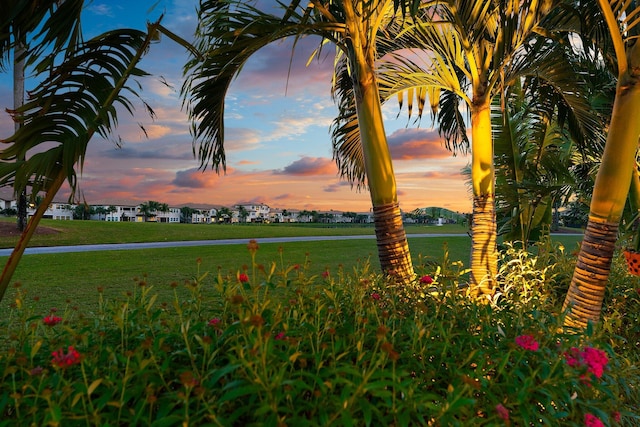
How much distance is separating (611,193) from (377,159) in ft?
6.93

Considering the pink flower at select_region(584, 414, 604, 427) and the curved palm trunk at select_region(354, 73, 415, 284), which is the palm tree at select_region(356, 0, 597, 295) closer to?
the curved palm trunk at select_region(354, 73, 415, 284)

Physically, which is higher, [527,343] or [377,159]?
[377,159]

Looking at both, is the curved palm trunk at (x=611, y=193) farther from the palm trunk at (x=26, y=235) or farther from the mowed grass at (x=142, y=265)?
the palm trunk at (x=26, y=235)

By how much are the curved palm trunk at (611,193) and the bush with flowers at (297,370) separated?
1674mm

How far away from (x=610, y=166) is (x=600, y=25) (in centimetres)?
178

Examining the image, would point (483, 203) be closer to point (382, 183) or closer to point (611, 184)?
point (611, 184)

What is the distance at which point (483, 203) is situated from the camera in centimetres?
534

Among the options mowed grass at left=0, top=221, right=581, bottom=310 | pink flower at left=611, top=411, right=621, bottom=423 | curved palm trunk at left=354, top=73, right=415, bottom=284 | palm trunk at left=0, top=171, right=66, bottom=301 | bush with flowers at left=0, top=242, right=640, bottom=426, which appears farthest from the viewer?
mowed grass at left=0, top=221, right=581, bottom=310

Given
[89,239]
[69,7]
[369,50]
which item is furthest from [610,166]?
[89,239]

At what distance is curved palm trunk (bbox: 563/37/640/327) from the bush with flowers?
1.67 m

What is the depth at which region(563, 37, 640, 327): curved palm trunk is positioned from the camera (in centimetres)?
403

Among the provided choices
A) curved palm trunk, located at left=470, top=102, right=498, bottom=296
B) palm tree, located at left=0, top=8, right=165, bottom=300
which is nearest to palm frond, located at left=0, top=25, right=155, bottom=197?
palm tree, located at left=0, top=8, right=165, bottom=300

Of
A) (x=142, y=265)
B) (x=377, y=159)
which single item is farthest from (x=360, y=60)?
(x=142, y=265)

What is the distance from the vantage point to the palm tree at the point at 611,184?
4031 mm
